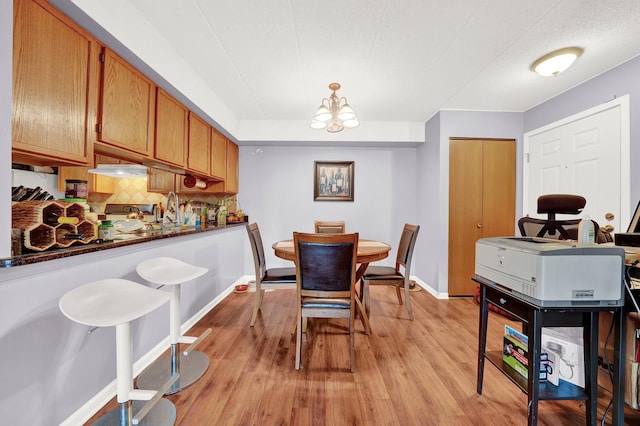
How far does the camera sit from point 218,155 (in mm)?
3438

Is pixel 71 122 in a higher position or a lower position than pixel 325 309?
higher

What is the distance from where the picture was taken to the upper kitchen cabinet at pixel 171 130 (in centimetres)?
222

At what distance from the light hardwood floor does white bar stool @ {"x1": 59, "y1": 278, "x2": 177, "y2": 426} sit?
319mm

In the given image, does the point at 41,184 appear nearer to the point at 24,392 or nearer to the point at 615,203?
the point at 24,392

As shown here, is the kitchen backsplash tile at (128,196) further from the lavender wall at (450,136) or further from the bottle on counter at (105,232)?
the lavender wall at (450,136)

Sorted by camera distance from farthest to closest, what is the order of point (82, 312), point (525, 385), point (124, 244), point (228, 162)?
point (228, 162)
point (124, 244)
point (525, 385)
point (82, 312)

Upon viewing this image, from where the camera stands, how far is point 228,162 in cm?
377

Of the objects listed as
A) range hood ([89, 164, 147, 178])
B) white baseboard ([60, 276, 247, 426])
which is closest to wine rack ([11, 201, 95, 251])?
range hood ([89, 164, 147, 178])

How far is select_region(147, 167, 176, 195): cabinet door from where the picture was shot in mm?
3227

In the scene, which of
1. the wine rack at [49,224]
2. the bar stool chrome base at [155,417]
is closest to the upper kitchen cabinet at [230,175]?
the wine rack at [49,224]

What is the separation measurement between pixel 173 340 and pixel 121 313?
2.73 feet

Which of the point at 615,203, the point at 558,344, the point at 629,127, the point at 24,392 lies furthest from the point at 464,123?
the point at 24,392

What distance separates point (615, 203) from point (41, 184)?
5.13 m

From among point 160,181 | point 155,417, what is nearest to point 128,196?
point 160,181
